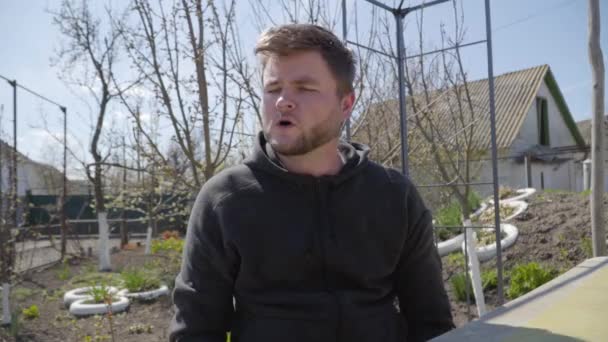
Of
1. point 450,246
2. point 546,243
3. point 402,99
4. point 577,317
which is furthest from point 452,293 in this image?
point 577,317

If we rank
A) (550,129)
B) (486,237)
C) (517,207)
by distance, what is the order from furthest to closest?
(550,129), (517,207), (486,237)

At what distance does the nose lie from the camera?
1.28 metres

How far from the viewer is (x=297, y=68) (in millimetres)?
1307

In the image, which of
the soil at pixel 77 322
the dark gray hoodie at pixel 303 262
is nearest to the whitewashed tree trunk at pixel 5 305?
the soil at pixel 77 322

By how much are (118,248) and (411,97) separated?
12.0 metres

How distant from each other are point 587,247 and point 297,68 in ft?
17.0

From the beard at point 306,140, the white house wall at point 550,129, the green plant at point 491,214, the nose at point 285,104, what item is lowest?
the green plant at point 491,214

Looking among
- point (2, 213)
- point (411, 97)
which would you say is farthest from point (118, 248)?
point (411, 97)

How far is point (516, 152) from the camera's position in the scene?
14133 millimetres

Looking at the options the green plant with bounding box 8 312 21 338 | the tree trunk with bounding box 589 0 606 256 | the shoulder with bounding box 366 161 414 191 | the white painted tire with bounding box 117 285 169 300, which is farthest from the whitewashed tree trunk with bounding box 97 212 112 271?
the shoulder with bounding box 366 161 414 191

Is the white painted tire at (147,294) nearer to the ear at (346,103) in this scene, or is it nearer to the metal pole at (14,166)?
the metal pole at (14,166)

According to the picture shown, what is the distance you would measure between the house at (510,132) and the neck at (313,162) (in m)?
2.63

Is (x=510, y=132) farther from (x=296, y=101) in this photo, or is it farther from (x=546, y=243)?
(x=296, y=101)

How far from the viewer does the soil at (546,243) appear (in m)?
5.07
